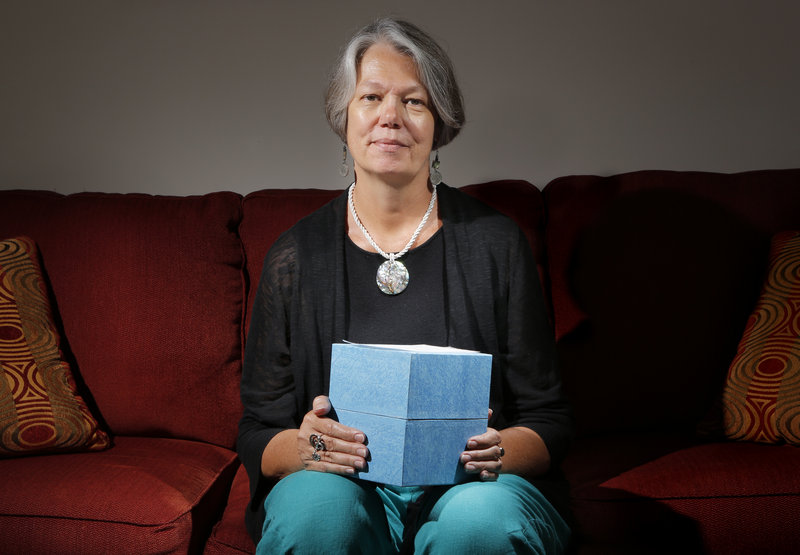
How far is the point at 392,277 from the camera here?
4.40 ft

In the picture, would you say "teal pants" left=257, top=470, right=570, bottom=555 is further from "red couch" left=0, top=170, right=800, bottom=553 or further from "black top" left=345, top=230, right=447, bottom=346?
"red couch" left=0, top=170, right=800, bottom=553

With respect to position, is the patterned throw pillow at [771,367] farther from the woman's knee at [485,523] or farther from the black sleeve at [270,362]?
the black sleeve at [270,362]

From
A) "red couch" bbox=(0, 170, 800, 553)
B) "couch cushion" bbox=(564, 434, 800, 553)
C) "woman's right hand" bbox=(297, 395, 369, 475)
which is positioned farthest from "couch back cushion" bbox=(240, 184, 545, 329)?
"woman's right hand" bbox=(297, 395, 369, 475)

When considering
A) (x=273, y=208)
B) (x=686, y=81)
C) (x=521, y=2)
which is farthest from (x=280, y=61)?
(x=686, y=81)

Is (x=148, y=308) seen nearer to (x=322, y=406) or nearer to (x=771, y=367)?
(x=322, y=406)

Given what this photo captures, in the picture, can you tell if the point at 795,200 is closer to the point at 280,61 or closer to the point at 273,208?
the point at 273,208

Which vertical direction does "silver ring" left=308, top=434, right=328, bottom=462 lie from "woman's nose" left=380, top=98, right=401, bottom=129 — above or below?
below

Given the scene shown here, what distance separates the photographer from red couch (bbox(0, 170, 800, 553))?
1618mm

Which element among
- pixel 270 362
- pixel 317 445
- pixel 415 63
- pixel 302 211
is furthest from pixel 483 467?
pixel 302 211

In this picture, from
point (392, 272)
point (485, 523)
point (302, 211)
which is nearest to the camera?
point (485, 523)

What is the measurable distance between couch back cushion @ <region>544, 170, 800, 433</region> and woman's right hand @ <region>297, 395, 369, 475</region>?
0.78 m

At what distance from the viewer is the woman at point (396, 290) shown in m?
1.20

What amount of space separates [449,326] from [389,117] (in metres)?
0.42

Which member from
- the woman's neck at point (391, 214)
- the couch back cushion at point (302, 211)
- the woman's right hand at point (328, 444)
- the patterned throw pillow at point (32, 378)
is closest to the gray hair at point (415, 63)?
the woman's neck at point (391, 214)
